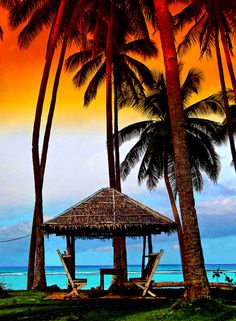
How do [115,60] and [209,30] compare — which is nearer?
[209,30]

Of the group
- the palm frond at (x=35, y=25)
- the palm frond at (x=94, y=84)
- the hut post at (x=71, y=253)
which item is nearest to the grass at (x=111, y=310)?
the hut post at (x=71, y=253)

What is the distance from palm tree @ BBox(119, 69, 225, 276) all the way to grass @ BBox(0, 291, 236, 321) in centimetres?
1403

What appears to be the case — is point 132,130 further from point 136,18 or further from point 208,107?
point 136,18

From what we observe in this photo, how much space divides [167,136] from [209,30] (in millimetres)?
6808

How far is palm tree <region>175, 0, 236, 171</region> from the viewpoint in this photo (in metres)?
20.5

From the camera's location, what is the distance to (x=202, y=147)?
26344 millimetres

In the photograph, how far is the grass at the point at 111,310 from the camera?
9.67 metres

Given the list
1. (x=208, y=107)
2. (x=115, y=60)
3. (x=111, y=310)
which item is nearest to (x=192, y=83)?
(x=208, y=107)

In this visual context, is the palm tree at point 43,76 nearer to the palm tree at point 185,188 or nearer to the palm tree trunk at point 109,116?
the palm tree trunk at point 109,116

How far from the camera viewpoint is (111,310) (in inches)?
444

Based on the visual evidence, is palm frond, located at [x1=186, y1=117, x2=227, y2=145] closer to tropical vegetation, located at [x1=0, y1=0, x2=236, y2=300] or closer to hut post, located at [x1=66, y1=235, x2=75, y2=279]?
tropical vegetation, located at [x1=0, y1=0, x2=236, y2=300]

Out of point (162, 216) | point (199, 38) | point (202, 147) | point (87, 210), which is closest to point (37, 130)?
point (87, 210)

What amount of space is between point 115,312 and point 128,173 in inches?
649

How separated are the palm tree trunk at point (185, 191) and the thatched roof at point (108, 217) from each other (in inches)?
111
